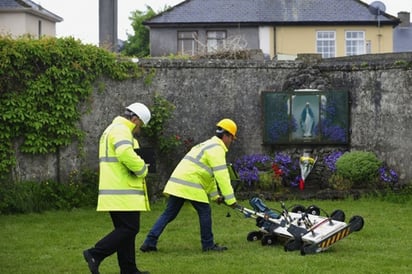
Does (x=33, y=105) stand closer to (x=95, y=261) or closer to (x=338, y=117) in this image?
(x=338, y=117)

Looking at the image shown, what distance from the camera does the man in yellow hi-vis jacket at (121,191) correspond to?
10258mm

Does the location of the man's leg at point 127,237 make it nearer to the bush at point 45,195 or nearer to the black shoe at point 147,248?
the black shoe at point 147,248

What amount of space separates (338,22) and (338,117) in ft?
85.5

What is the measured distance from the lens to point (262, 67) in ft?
60.8

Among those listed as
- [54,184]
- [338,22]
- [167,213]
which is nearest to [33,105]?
[54,184]

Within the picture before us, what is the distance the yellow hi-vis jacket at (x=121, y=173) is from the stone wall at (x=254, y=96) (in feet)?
24.1

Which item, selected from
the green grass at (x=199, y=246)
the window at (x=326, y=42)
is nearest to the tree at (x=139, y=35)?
the window at (x=326, y=42)

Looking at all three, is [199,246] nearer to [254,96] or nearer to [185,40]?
[254,96]

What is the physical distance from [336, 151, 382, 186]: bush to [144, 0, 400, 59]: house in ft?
83.3

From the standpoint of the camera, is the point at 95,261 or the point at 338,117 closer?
the point at 95,261

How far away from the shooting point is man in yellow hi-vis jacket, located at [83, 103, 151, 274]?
10.3m

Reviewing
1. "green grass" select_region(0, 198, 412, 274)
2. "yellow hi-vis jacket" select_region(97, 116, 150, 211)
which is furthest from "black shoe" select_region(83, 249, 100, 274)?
"green grass" select_region(0, 198, 412, 274)

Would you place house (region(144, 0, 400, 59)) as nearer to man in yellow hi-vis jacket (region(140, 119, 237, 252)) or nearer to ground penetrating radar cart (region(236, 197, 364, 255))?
ground penetrating radar cart (region(236, 197, 364, 255))

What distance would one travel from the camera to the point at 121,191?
10305 millimetres
